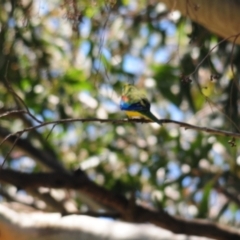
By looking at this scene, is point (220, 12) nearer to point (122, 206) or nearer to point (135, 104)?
point (135, 104)

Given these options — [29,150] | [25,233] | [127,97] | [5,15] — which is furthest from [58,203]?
[25,233]

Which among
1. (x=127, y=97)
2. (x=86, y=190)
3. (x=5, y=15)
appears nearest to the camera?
(x=127, y=97)

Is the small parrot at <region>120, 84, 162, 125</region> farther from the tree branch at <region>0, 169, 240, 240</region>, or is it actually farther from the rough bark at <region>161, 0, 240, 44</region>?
the tree branch at <region>0, 169, 240, 240</region>

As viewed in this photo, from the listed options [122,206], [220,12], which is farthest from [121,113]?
[220,12]

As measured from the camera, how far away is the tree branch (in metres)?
2.52

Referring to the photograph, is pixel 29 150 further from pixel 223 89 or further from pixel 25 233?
pixel 25 233

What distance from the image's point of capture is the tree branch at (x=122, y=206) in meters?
2.52

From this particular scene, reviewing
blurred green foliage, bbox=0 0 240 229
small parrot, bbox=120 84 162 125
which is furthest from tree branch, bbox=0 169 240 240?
small parrot, bbox=120 84 162 125

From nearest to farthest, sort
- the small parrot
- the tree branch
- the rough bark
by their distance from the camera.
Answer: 1. the small parrot
2. the rough bark
3. the tree branch

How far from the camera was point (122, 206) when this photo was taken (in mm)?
2604

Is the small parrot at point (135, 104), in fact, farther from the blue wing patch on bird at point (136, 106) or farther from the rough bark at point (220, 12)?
the rough bark at point (220, 12)

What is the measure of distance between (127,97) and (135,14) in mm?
2023

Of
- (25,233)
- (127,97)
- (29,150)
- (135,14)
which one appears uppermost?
(135,14)

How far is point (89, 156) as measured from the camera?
4137 mm
